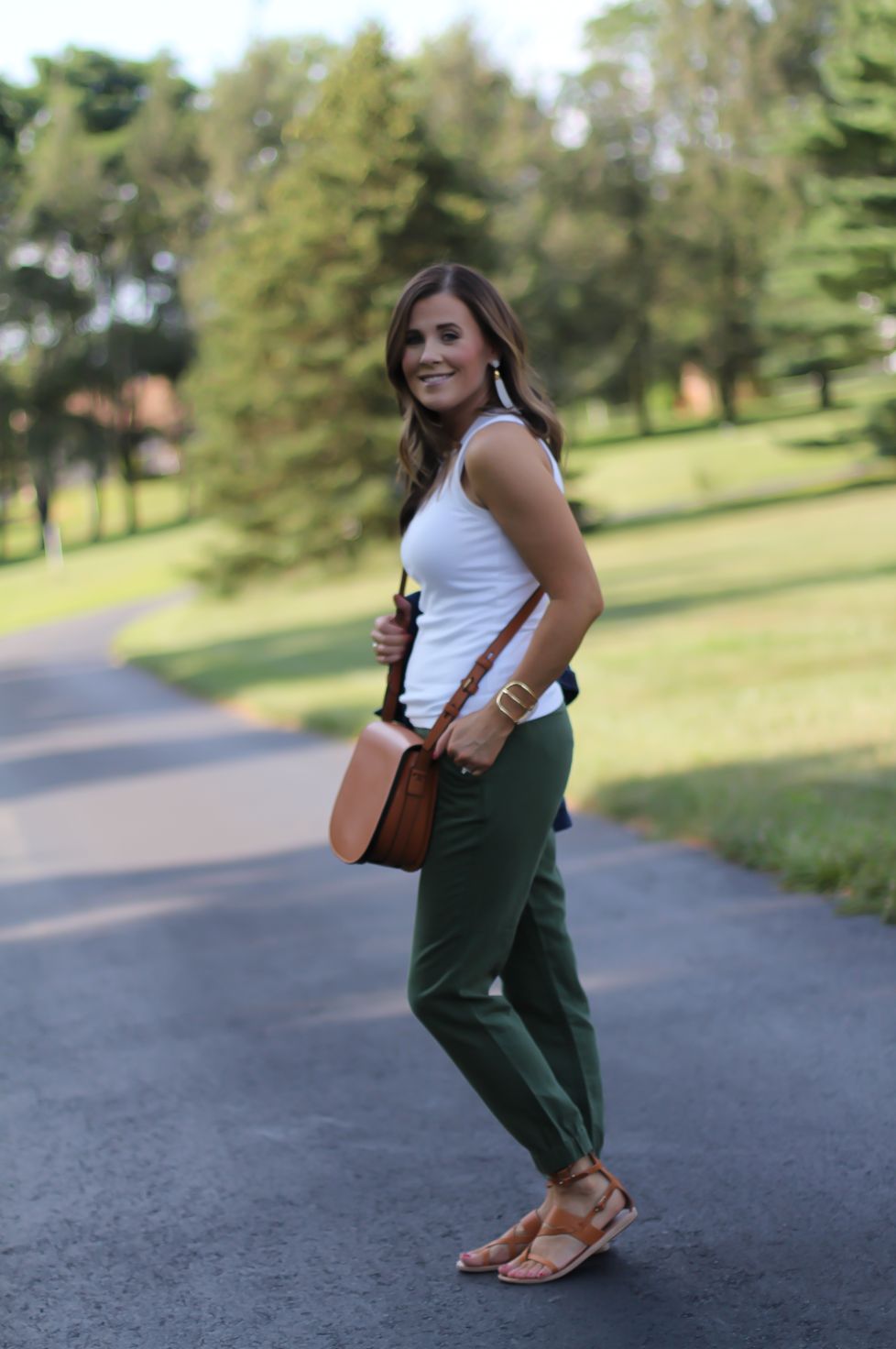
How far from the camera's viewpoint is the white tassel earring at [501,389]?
286cm

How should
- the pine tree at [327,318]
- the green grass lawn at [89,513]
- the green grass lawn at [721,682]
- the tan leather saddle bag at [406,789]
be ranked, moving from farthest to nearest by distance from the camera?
the green grass lawn at [89,513]
the pine tree at [327,318]
the green grass lawn at [721,682]
the tan leather saddle bag at [406,789]

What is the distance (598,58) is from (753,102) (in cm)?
730

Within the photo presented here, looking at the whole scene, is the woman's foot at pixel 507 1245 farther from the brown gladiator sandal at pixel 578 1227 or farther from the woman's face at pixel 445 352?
the woman's face at pixel 445 352

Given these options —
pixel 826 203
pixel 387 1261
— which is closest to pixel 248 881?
pixel 387 1261

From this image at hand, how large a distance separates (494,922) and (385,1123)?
125cm

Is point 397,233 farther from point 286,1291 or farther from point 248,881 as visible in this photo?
point 286,1291

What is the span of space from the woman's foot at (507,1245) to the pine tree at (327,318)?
25.0m

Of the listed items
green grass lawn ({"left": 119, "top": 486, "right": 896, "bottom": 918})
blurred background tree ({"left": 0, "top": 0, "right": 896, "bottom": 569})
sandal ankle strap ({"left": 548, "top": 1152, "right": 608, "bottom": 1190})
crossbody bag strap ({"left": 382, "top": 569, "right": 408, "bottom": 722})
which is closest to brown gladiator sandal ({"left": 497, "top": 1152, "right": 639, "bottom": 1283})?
sandal ankle strap ({"left": 548, "top": 1152, "right": 608, "bottom": 1190})

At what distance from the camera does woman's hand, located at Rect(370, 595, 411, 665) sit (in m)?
2.99

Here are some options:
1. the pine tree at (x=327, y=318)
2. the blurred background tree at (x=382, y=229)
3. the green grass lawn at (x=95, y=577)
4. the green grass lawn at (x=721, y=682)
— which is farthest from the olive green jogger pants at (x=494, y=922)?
the green grass lawn at (x=95, y=577)

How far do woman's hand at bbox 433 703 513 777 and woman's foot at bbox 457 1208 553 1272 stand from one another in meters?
0.99

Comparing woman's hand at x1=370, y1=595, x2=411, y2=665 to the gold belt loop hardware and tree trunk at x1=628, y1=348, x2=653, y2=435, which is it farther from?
tree trunk at x1=628, y1=348, x2=653, y2=435

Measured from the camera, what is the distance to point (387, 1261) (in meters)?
2.99

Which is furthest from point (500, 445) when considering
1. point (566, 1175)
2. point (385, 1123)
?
point (385, 1123)
